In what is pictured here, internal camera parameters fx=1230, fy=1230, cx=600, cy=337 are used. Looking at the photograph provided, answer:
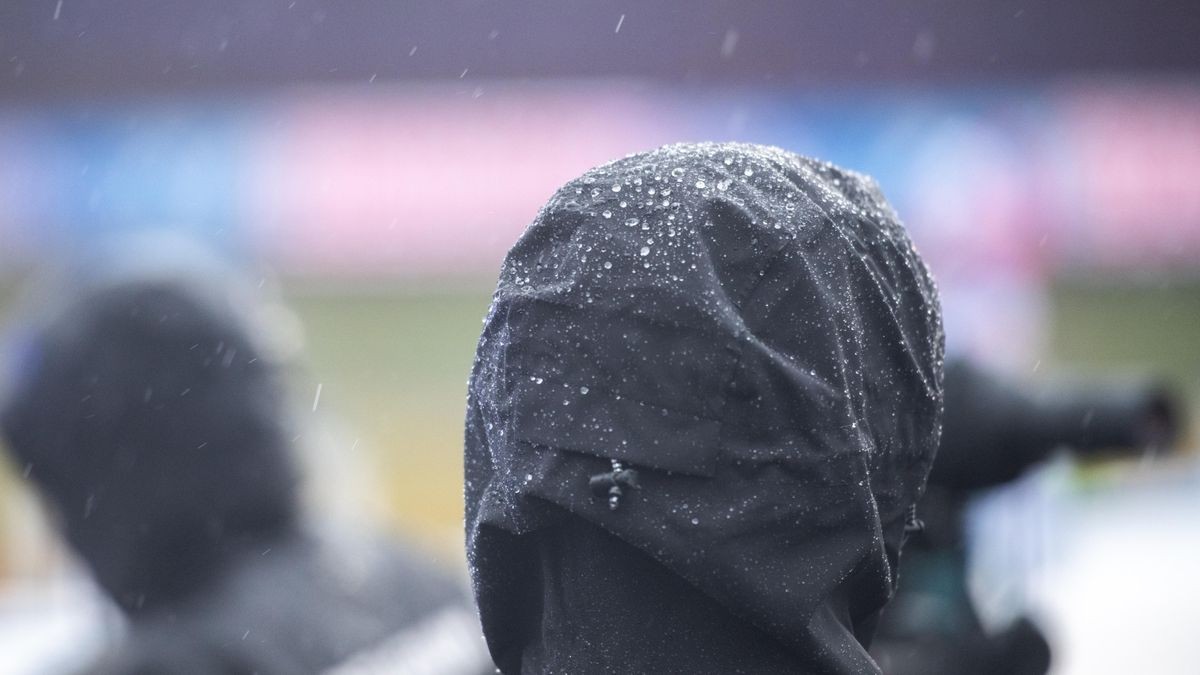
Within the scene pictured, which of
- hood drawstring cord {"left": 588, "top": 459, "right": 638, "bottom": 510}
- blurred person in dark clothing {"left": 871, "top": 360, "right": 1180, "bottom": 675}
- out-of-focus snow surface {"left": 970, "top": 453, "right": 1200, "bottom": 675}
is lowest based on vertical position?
out-of-focus snow surface {"left": 970, "top": 453, "right": 1200, "bottom": 675}

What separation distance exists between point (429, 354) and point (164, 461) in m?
6.48

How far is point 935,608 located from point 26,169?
7.19 meters

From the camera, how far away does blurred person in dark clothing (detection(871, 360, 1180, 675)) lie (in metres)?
1.47

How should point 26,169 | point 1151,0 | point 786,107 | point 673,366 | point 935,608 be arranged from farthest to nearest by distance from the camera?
point 26,169, point 786,107, point 1151,0, point 935,608, point 673,366

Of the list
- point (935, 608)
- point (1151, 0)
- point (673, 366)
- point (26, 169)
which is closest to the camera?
point (673, 366)

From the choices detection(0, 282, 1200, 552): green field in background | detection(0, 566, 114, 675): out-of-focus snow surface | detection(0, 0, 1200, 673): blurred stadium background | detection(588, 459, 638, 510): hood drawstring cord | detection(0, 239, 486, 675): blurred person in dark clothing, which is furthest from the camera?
detection(0, 282, 1200, 552): green field in background

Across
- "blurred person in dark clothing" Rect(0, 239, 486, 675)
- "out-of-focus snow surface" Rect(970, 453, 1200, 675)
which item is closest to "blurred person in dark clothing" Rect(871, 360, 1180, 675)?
"out-of-focus snow surface" Rect(970, 453, 1200, 675)

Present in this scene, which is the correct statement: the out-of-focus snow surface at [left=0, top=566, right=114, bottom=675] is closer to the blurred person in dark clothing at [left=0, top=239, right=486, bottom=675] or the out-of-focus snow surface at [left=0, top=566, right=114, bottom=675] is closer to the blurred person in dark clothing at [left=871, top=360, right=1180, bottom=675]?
the blurred person in dark clothing at [left=0, top=239, right=486, bottom=675]

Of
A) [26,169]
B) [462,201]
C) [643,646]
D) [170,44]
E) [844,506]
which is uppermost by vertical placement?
[844,506]

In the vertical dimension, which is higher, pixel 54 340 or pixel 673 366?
pixel 673 366

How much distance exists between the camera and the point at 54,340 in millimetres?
1619

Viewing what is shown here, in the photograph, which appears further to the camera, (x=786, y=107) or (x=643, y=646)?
(x=786, y=107)

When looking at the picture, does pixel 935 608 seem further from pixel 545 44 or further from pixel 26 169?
pixel 26 169

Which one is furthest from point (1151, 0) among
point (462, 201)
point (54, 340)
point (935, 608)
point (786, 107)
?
point (54, 340)
